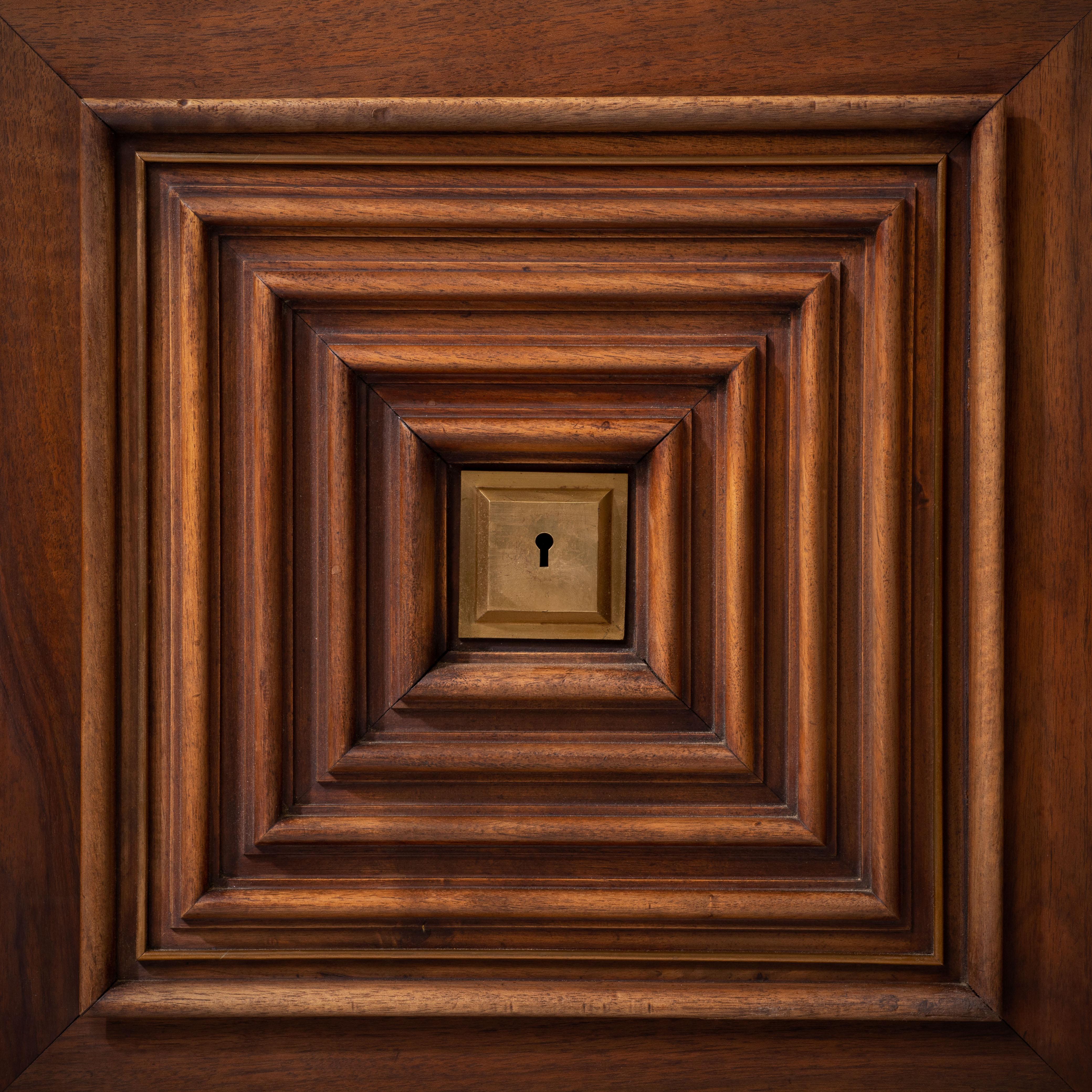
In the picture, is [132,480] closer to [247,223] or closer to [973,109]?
[247,223]

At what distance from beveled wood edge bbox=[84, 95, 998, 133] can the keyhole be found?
0.64 feet

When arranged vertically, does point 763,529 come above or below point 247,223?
below

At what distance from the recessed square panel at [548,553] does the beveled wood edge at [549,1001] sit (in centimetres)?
17

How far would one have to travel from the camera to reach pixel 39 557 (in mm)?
341

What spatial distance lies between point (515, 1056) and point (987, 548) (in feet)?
1.10

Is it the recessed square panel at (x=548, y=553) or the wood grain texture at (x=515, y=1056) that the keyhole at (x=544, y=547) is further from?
the wood grain texture at (x=515, y=1056)

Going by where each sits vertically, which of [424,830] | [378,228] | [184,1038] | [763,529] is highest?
[378,228]

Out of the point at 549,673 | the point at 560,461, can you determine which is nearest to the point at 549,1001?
the point at 549,673

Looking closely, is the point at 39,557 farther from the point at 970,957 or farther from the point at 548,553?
the point at 970,957

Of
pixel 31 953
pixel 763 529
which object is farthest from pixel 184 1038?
pixel 763 529

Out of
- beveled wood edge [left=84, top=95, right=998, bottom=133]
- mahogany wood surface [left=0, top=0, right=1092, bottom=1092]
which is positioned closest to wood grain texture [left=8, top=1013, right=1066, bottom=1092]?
mahogany wood surface [left=0, top=0, right=1092, bottom=1092]

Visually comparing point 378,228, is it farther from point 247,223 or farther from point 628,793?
point 628,793

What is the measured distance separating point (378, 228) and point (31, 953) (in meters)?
0.39

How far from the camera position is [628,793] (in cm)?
36
